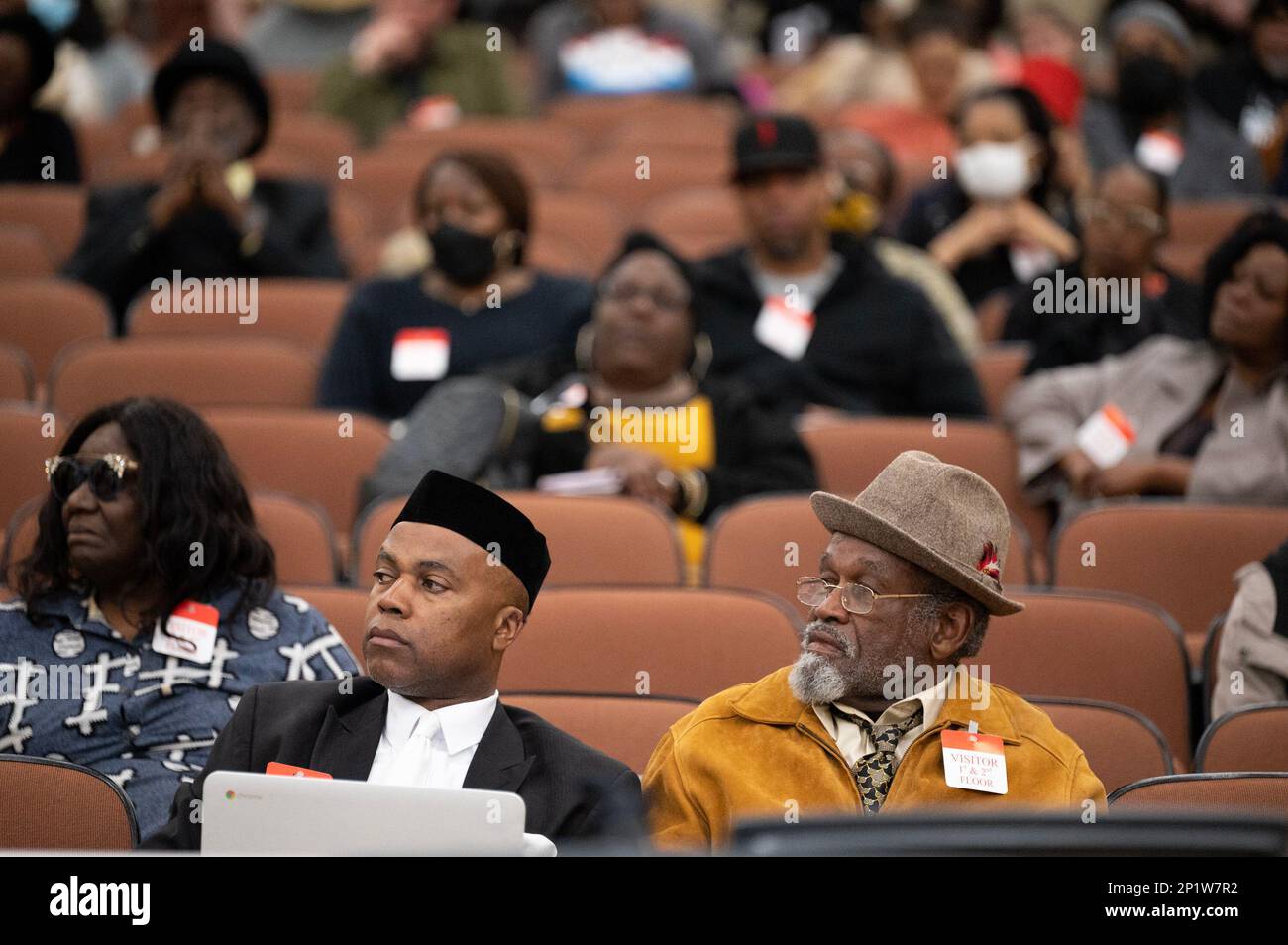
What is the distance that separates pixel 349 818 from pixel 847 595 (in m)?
1.07

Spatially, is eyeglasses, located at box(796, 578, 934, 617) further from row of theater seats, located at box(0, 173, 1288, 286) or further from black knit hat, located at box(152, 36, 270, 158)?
black knit hat, located at box(152, 36, 270, 158)

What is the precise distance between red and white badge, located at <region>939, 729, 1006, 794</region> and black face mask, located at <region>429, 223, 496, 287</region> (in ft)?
10.3

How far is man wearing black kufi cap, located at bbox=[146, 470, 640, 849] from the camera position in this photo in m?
2.46

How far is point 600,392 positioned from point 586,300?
86cm

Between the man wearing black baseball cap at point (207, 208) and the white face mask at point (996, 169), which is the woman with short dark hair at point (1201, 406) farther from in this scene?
the man wearing black baseball cap at point (207, 208)

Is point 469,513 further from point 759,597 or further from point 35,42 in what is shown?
point 35,42

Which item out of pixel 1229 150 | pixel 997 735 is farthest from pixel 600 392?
pixel 1229 150

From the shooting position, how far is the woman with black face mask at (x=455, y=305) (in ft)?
16.9

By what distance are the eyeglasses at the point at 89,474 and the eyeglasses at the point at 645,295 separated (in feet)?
6.11

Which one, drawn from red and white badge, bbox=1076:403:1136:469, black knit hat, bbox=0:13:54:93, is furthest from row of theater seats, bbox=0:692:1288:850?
black knit hat, bbox=0:13:54:93

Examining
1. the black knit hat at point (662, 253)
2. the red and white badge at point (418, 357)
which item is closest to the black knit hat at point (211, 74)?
the red and white badge at point (418, 357)

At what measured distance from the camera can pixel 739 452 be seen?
14.7ft

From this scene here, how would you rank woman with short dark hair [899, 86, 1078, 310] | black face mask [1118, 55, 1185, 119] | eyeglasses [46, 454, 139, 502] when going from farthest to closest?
black face mask [1118, 55, 1185, 119] → woman with short dark hair [899, 86, 1078, 310] → eyeglasses [46, 454, 139, 502]
